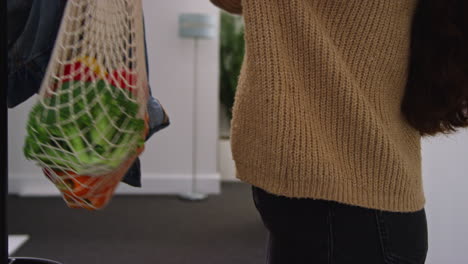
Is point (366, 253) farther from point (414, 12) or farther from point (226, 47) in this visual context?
point (226, 47)

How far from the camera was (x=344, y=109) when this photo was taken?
61 cm

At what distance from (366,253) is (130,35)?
0.43m

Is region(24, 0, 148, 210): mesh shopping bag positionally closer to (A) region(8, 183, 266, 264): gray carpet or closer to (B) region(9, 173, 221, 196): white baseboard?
(A) region(8, 183, 266, 264): gray carpet

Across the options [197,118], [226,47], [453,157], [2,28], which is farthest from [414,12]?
[226,47]

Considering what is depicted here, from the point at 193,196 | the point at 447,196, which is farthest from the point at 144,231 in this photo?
the point at 447,196

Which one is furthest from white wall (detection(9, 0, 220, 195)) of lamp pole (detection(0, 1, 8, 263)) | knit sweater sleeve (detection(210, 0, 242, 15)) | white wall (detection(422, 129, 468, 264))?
lamp pole (detection(0, 1, 8, 263))

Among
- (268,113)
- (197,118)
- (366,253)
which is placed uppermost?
(268,113)

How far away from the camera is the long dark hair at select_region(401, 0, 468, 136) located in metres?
0.61

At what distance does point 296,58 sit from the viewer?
2.01ft

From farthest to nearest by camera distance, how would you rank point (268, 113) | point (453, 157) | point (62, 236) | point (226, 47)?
point (226, 47), point (62, 236), point (453, 157), point (268, 113)

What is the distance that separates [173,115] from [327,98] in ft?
11.7

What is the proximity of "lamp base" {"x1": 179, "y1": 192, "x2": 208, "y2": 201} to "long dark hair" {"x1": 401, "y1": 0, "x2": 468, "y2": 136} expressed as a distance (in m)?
3.32

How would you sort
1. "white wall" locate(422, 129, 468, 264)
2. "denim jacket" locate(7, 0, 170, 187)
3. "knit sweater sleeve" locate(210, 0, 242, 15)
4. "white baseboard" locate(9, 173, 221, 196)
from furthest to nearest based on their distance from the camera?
"white baseboard" locate(9, 173, 221, 196)
"white wall" locate(422, 129, 468, 264)
"knit sweater sleeve" locate(210, 0, 242, 15)
"denim jacket" locate(7, 0, 170, 187)

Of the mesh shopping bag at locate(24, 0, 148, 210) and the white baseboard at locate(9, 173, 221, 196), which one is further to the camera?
the white baseboard at locate(9, 173, 221, 196)
